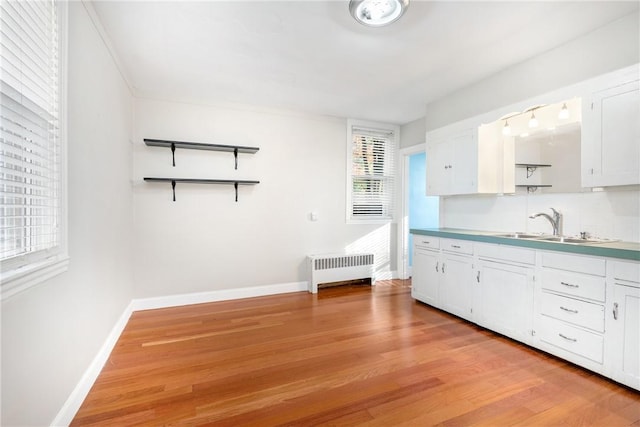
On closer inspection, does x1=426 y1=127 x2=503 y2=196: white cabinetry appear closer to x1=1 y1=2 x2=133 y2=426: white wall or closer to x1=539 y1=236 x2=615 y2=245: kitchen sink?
x1=539 y1=236 x2=615 y2=245: kitchen sink

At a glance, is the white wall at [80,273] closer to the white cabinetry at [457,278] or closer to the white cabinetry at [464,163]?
the white cabinetry at [457,278]

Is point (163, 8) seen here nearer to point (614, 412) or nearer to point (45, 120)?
point (45, 120)

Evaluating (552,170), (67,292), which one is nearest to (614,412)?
(552,170)

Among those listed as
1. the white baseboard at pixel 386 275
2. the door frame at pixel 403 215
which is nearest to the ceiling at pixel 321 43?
the door frame at pixel 403 215

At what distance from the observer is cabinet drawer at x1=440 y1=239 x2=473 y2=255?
117 inches

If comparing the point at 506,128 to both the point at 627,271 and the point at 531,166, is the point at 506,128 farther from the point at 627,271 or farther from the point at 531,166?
the point at 627,271

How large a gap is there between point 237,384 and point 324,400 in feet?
2.01

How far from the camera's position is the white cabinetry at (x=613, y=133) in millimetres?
2064

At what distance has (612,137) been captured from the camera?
2178 millimetres

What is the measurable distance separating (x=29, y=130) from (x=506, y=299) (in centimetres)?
345

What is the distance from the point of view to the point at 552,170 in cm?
281

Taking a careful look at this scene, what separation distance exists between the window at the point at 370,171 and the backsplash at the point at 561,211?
1.20m

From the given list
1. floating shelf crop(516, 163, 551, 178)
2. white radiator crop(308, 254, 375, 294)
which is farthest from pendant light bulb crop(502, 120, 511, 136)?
white radiator crop(308, 254, 375, 294)

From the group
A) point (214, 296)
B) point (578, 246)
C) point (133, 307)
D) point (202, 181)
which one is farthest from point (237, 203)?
point (578, 246)
